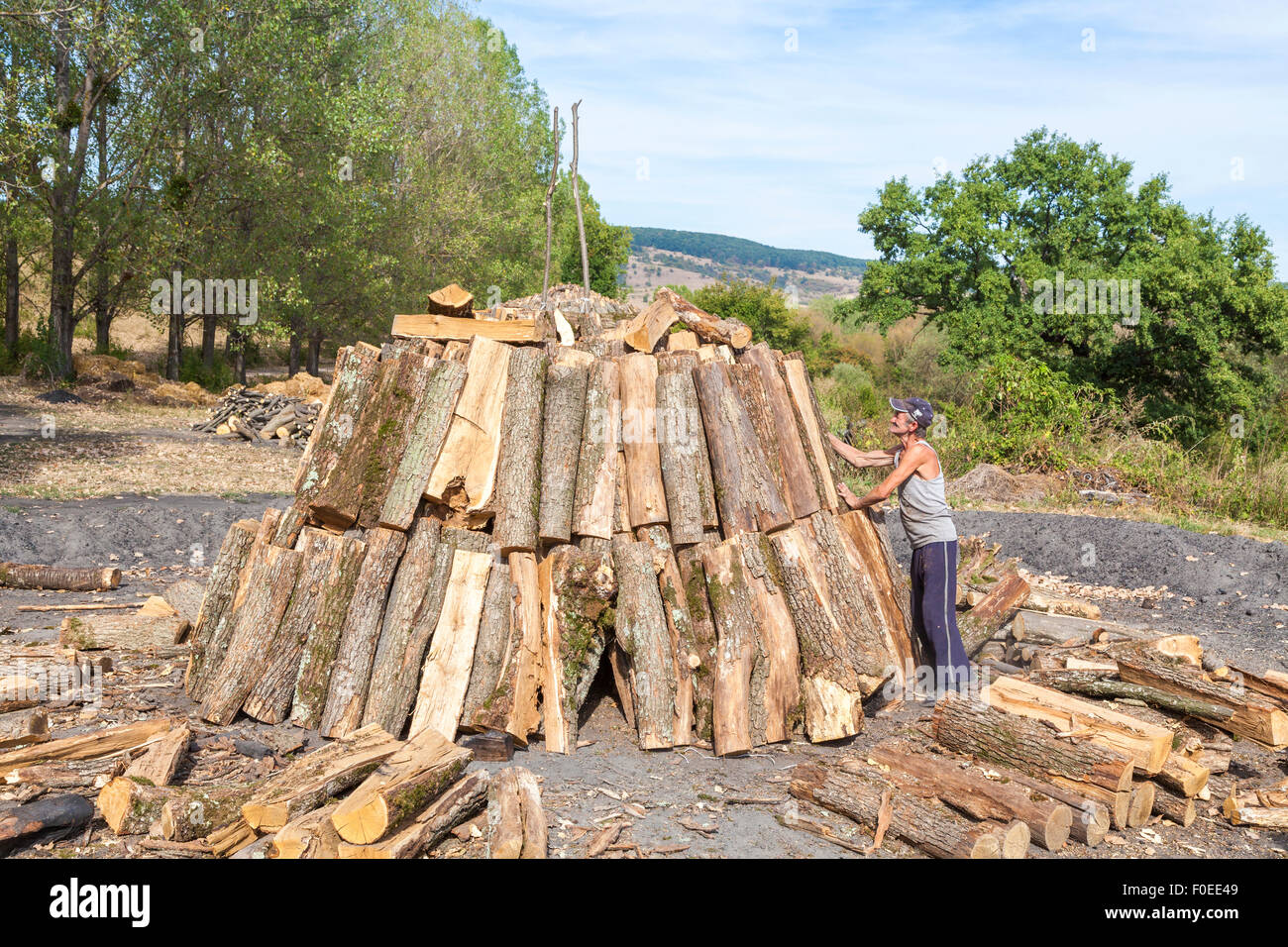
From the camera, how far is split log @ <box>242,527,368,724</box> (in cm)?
523

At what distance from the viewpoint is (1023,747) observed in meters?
4.62

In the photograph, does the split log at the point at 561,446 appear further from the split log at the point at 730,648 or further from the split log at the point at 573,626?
the split log at the point at 730,648

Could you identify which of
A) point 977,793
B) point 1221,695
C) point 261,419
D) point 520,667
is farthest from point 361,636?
point 261,419

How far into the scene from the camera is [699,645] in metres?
5.36

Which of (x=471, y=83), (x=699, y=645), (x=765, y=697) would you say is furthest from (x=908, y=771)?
(x=471, y=83)

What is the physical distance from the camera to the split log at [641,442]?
18.8 ft

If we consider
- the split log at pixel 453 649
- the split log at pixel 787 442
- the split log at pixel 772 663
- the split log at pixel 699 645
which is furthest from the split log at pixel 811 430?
the split log at pixel 453 649

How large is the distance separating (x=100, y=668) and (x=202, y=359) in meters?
21.7

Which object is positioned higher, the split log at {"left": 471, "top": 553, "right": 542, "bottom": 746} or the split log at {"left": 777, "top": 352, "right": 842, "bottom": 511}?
the split log at {"left": 777, "top": 352, "right": 842, "bottom": 511}

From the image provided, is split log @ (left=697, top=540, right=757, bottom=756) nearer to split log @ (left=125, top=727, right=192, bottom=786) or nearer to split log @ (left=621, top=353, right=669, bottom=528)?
split log @ (left=621, top=353, right=669, bottom=528)

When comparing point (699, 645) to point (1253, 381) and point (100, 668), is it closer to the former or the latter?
point (100, 668)

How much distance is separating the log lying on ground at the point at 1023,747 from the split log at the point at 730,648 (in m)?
0.56

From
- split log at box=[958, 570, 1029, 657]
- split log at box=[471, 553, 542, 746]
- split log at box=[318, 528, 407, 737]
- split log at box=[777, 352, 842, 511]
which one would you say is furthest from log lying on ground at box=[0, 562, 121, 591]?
split log at box=[958, 570, 1029, 657]

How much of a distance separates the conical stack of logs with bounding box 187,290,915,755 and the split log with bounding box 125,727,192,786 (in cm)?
56
